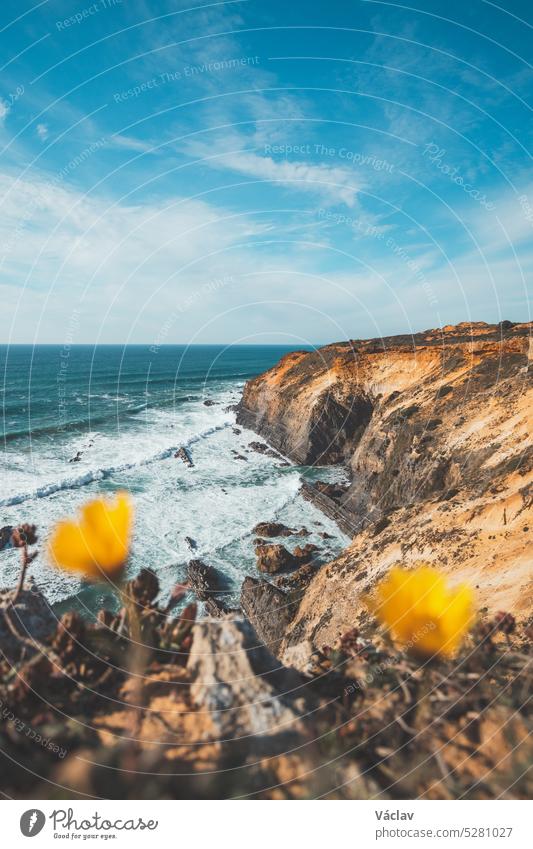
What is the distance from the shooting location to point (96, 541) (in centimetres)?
329

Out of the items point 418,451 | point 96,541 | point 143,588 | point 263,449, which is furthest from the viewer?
point 263,449

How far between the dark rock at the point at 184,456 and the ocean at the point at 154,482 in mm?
613

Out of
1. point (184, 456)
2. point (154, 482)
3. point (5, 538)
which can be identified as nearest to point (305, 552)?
point (154, 482)

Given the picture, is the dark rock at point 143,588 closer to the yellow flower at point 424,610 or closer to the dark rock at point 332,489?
the yellow flower at point 424,610

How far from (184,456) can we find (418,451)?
22238 millimetres

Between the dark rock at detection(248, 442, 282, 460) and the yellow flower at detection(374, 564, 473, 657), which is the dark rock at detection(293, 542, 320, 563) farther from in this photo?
the dark rock at detection(248, 442, 282, 460)

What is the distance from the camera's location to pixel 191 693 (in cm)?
312

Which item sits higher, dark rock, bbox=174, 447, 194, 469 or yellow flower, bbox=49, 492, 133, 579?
yellow flower, bbox=49, 492, 133, 579

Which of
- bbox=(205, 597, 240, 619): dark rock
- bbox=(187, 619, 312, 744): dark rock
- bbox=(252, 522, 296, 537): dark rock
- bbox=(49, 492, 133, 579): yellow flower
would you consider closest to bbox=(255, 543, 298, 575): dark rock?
bbox=(252, 522, 296, 537): dark rock

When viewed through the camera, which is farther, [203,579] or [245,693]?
[203,579]

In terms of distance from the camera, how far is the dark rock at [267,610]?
46.2ft

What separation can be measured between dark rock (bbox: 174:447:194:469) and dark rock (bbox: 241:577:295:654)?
19.0 metres

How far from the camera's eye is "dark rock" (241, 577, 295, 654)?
14086mm

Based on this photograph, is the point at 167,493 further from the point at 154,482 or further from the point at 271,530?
the point at 271,530
